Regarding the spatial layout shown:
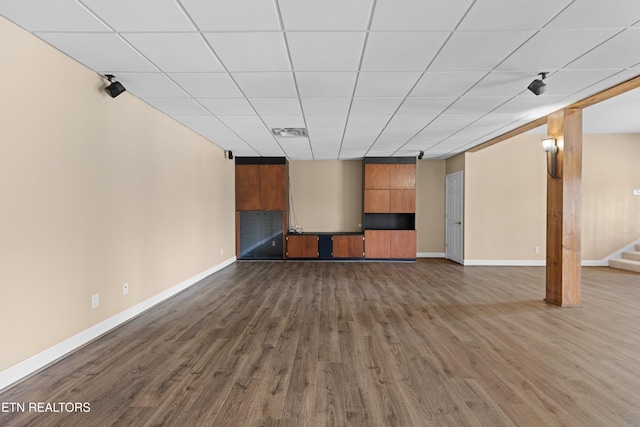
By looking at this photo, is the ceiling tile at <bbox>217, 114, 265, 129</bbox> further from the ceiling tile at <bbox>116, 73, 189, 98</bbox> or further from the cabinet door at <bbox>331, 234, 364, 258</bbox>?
the cabinet door at <bbox>331, 234, 364, 258</bbox>

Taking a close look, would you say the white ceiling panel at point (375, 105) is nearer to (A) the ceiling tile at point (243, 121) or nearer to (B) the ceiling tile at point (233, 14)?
(A) the ceiling tile at point (243, 121)

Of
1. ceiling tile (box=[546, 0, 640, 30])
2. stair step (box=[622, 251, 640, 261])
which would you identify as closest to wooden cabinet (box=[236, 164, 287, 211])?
ceiling tile (box=[546, 0, 640, 30])

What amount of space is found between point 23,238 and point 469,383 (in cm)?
355

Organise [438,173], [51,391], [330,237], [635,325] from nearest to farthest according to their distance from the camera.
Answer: [51,391] → [635,325] → [330,237] → [438,173]

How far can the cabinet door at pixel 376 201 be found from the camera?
802cm

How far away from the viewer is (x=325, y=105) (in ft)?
13.3

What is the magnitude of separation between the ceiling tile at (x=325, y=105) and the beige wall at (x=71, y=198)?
2.07 metres

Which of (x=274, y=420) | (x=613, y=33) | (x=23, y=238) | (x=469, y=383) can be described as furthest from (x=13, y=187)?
(x=613, y=33)

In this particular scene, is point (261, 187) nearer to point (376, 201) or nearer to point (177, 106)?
point (376, 201)

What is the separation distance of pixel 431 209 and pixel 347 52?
6495 mm

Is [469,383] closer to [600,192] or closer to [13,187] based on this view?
[13,187]

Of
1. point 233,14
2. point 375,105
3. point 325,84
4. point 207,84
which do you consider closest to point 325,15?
point 233,14

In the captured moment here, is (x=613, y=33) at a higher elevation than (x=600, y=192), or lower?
higher

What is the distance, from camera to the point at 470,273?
254 inches
